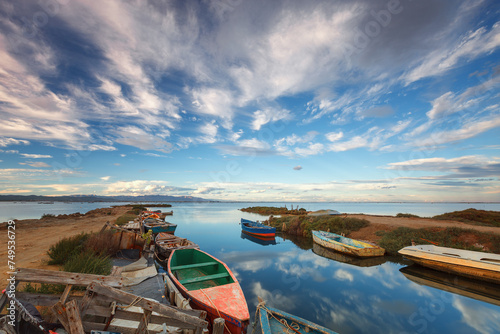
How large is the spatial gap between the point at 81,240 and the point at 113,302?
415 inches

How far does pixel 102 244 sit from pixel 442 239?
88.5 feet

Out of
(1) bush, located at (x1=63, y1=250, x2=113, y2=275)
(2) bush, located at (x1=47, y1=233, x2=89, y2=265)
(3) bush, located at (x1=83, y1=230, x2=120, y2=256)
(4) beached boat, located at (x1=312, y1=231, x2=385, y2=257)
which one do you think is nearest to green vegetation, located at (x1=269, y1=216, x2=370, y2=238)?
(4) beached boat, located at (x1=312, y1=231, x2=385, y2=257)

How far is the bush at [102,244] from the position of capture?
11562mm

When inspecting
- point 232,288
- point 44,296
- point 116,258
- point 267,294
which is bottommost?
point 267,294

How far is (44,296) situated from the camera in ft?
15.6

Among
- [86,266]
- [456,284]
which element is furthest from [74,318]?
[456,284]

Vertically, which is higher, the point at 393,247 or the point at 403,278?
the point at 393,247

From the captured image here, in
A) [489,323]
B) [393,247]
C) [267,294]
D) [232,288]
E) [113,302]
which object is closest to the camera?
[113,302]

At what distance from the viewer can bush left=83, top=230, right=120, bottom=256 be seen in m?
11.6

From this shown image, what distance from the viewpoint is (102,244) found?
12508 mm

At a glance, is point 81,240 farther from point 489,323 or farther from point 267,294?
point 489,323

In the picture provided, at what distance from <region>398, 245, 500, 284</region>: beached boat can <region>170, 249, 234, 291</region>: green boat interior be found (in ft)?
44.8

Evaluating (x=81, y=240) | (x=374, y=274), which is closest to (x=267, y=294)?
(x=374, y=274)

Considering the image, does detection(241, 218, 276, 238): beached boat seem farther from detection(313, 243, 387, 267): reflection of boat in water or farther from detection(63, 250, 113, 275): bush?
detection(63, 250, 113, 275): bush
